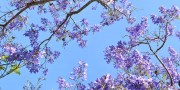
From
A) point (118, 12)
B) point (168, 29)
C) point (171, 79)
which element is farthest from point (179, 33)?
point (171, 79)

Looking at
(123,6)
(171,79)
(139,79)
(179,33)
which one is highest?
(123,6)

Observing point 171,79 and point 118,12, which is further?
point 118,12

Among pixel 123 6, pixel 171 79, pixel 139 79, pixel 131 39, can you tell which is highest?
pixel 123 6

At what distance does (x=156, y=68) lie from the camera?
7.87 metres

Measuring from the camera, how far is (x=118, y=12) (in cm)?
1050

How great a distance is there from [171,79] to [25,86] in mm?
Result: 3041

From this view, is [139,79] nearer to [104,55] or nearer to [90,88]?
[90,88]

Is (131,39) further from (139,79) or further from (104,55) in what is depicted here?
(139,79)

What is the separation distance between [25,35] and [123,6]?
2907mm

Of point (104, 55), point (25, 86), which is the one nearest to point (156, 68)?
point (104, 55)

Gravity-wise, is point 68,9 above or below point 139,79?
above

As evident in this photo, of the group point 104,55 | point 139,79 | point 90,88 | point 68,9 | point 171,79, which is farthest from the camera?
point 68,9

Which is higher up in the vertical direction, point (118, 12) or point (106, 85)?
point (118, 12)

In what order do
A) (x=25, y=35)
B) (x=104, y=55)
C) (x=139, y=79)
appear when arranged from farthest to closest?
(x=25, y=35)
(x=104, y=55)
(x=139, y=79)
